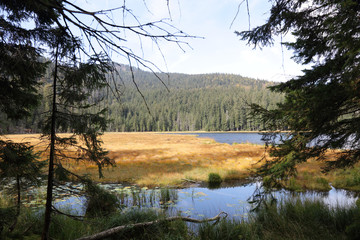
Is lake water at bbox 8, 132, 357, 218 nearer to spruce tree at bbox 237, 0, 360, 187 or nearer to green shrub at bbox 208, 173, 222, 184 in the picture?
green shrub at bbox 208, 173, 222, 184

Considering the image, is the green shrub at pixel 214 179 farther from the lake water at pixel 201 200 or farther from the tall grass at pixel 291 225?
the tall grass at pixel 291 225

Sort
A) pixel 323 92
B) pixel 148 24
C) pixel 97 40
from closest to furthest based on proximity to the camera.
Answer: pixel 148 24, pixel 97 40, pixel 323 92

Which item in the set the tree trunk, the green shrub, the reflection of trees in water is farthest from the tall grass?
the green shrub

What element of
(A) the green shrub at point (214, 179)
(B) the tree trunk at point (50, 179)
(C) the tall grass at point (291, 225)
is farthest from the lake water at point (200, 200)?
(B) the tree trunk at point (50, 179)

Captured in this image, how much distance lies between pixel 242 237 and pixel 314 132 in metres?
2.75

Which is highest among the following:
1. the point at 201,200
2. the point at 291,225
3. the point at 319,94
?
the point at 319,94

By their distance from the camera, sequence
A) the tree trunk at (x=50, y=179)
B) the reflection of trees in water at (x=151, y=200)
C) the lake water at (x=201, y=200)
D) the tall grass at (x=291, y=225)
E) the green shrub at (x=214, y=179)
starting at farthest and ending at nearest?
the green shrub at (x=214, y=179), the reflection of trees in water at (x=151, y=200), the lake water at (x=201, y=200), the tall grass at (x=291, y=225), the tree trunk at (x=50, y=179)

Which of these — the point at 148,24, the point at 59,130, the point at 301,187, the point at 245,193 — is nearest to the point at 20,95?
the point at 59,130

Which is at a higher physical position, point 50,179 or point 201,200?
point 50,179

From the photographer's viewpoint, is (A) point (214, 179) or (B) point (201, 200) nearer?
(B) point (201, 200)

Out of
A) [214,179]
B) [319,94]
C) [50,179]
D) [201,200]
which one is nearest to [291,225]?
[319,94]

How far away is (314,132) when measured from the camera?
152 inches

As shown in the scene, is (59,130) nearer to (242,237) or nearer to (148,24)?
(148,24)

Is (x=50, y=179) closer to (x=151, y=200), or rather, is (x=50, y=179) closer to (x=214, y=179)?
(x=151, y=200)
